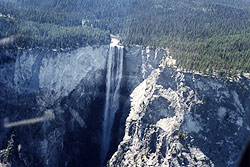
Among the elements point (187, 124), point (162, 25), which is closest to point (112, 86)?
point (162, 25)

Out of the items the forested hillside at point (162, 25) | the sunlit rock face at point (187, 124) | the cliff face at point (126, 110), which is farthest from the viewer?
the forested hillside at point (162, 25)

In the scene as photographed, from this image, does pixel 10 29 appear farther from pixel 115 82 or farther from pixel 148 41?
pixel 148 41

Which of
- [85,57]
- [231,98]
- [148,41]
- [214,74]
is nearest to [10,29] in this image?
[85,57]

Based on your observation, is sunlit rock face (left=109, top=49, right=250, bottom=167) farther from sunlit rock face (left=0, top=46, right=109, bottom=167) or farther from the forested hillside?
sunlit rock face (left=0, top=46, right=109, bottom=167)

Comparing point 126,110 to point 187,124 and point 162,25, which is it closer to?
point 187,124

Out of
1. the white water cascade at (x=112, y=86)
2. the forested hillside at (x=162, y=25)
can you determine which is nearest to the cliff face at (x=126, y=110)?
the white water cascade at (x=112, y=86)

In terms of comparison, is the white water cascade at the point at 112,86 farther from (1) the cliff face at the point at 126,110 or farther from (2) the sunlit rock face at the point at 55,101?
(2) the sunlit rock face at the point at 55,101

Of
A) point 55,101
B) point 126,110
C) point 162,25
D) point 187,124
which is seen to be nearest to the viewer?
point 187,124
